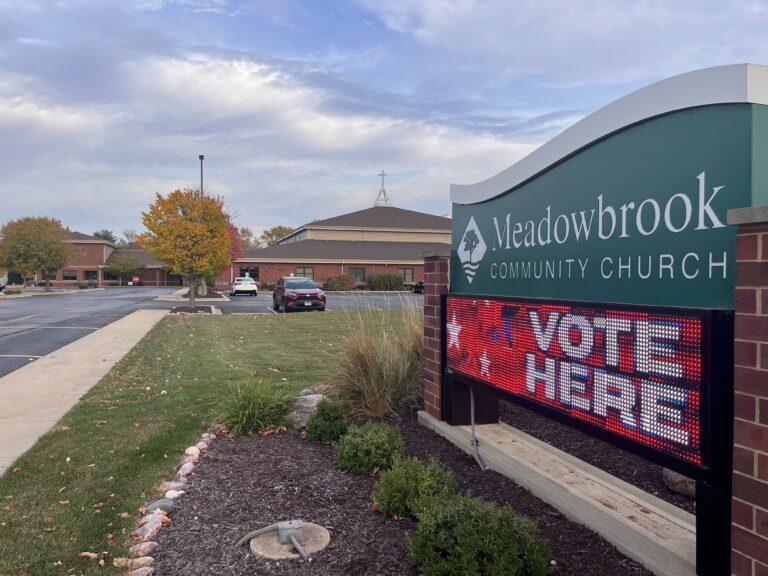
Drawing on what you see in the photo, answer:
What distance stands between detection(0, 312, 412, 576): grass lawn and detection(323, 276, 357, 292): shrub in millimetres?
36495

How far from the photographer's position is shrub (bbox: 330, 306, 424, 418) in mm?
6211

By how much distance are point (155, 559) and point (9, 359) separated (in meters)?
10.4

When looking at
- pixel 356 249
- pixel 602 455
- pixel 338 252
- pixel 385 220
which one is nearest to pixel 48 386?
pixel 602 455

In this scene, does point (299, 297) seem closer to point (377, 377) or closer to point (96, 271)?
point (377, 377)

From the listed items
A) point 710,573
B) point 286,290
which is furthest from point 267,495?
point 286,290

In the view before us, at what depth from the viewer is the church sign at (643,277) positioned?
2.66 metres

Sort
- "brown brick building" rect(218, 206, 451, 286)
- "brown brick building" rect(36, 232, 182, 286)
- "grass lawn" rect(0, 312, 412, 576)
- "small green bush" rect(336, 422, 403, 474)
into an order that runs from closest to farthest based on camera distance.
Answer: "grass lawn" rect(0, 312, 412, 576) → "small green bush" rect(336, 422, 403, 474) → "brown brick building" rect(218, 206, 451, 286) → "brown brick building" rect(36, 232, 182, 286)

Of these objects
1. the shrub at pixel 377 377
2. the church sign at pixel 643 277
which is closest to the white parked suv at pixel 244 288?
the shrub at pixel 377 377

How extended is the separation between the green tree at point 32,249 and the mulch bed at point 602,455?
54752 mm

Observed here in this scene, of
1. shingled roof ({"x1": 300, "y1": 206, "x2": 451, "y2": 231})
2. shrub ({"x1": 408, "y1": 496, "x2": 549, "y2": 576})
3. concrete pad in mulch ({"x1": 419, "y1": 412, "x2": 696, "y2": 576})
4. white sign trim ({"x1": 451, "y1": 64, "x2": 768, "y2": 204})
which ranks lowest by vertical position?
concrete pad in mulch ({"x1": 419, "y1": 412, "x2": 696, "y2": 576})

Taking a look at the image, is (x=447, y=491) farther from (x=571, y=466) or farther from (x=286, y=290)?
(x=286, y=290)

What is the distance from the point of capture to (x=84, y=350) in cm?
1287

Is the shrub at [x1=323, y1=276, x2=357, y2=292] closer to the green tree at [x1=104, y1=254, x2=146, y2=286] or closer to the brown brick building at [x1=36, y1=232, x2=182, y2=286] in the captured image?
the brown brick building at [x1=36, y1=232, x2=182, y2=286]

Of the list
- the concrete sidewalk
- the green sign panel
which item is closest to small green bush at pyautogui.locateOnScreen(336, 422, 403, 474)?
the green sign panel
